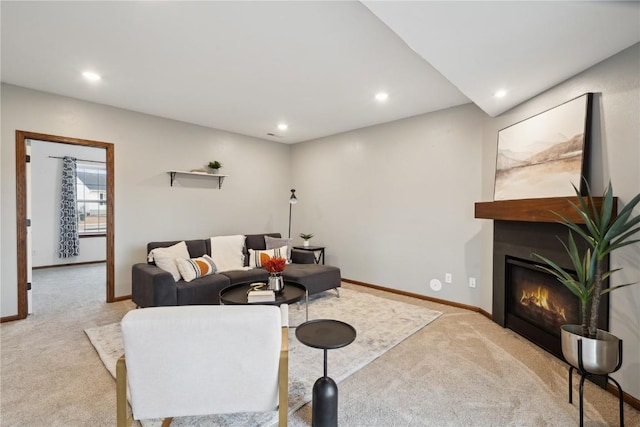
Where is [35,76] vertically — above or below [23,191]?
above

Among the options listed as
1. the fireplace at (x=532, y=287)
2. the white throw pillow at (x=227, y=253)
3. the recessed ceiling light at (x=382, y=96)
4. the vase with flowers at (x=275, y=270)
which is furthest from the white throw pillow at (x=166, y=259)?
the fireplace at (x=532, y=287)

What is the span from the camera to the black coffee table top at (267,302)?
281 cm

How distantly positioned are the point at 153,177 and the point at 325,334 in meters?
3.77

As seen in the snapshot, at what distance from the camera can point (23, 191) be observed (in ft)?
11.1

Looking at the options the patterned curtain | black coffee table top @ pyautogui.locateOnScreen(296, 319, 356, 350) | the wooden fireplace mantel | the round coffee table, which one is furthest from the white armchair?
the patterned curtain

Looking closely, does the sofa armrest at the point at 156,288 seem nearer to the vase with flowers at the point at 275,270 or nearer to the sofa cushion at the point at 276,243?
the vase with flowers at the point at 275,270

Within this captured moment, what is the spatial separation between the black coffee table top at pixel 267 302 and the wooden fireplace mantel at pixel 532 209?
6.95 ft

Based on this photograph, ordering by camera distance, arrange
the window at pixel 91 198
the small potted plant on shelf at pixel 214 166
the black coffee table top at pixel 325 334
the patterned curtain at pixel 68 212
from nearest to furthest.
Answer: the black coffee table top at pixel 325 334 → the small potted plant on shelf at pixel 214 166 → the patterned curtain at pixel 68 212 → the window at pixel 91 198

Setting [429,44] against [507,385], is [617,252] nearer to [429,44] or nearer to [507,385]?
[507,385]

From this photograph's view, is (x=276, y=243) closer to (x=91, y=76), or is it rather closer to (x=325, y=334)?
(x=91, y=76)

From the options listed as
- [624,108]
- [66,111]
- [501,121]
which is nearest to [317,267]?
[501,121]

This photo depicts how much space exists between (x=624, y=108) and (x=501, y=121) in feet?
4.35

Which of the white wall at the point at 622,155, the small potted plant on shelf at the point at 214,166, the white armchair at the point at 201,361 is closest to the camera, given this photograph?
the white armchair at the point at 201,361

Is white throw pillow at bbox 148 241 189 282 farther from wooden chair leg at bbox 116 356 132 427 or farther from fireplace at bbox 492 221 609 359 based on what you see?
fireplace at bbox 492 221 609 359
